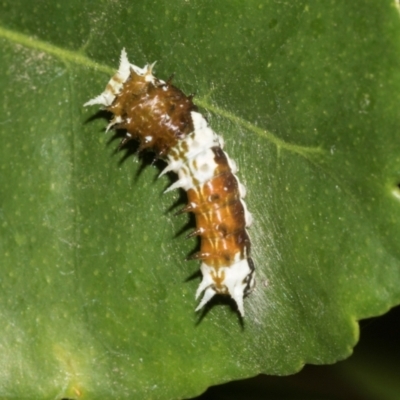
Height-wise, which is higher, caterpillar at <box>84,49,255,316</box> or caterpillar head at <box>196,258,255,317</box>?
caterpillar at <box>84,49,255,316</box>

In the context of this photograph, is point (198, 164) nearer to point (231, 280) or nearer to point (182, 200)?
point (182, 200)

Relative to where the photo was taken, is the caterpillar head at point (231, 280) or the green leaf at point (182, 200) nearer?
the green leaf at point (182, 200)

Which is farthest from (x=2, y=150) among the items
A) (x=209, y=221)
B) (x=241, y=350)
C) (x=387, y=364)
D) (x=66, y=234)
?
(x=387, y=364)

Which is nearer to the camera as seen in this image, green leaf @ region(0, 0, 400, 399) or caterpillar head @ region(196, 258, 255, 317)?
green leaf @ region(0, 0, 400, 399)
